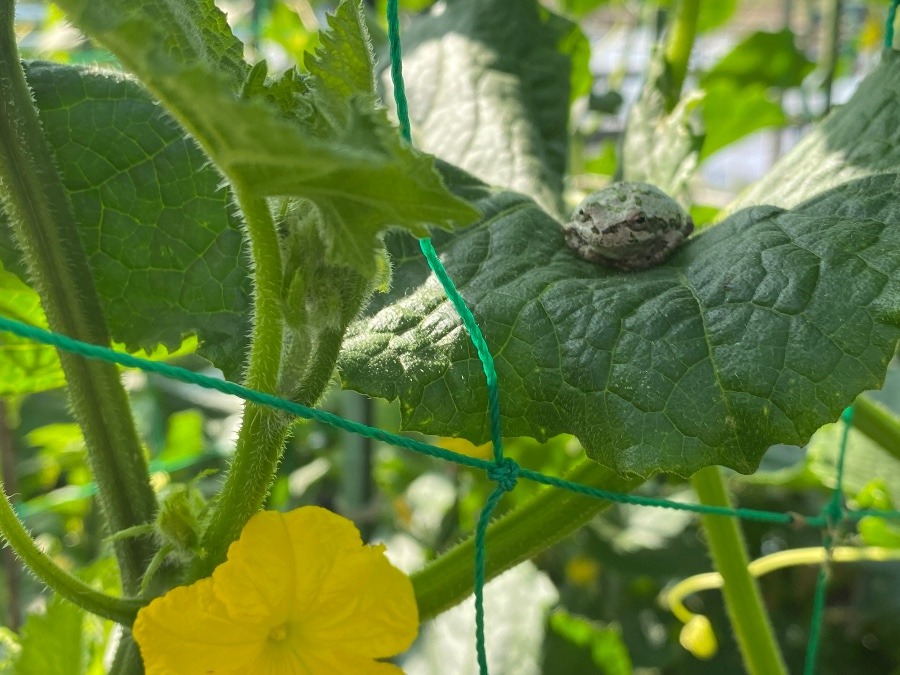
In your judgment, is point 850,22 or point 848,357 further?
point 850,22

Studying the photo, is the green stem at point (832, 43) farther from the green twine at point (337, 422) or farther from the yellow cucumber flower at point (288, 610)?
the yellow cucumber flower at point (288, 610)

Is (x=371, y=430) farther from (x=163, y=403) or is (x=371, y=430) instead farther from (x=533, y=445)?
(x=163, y=403)

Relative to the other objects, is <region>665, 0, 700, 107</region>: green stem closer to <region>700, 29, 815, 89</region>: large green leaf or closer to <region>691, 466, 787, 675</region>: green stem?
A: <region>691, 466, 787, 675</region>: green stem

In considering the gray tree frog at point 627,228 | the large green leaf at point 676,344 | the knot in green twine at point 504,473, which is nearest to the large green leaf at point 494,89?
the gray tree frog at point 627,228

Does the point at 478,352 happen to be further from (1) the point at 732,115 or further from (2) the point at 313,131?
(1) the point at 732,115

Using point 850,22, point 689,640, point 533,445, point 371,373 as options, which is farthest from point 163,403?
point 850,22

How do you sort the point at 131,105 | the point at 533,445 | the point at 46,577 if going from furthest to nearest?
the point at 533,445, the point at 131,105, the point at 46,577

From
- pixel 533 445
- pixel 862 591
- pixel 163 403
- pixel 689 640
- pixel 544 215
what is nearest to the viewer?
pixel 544 215
